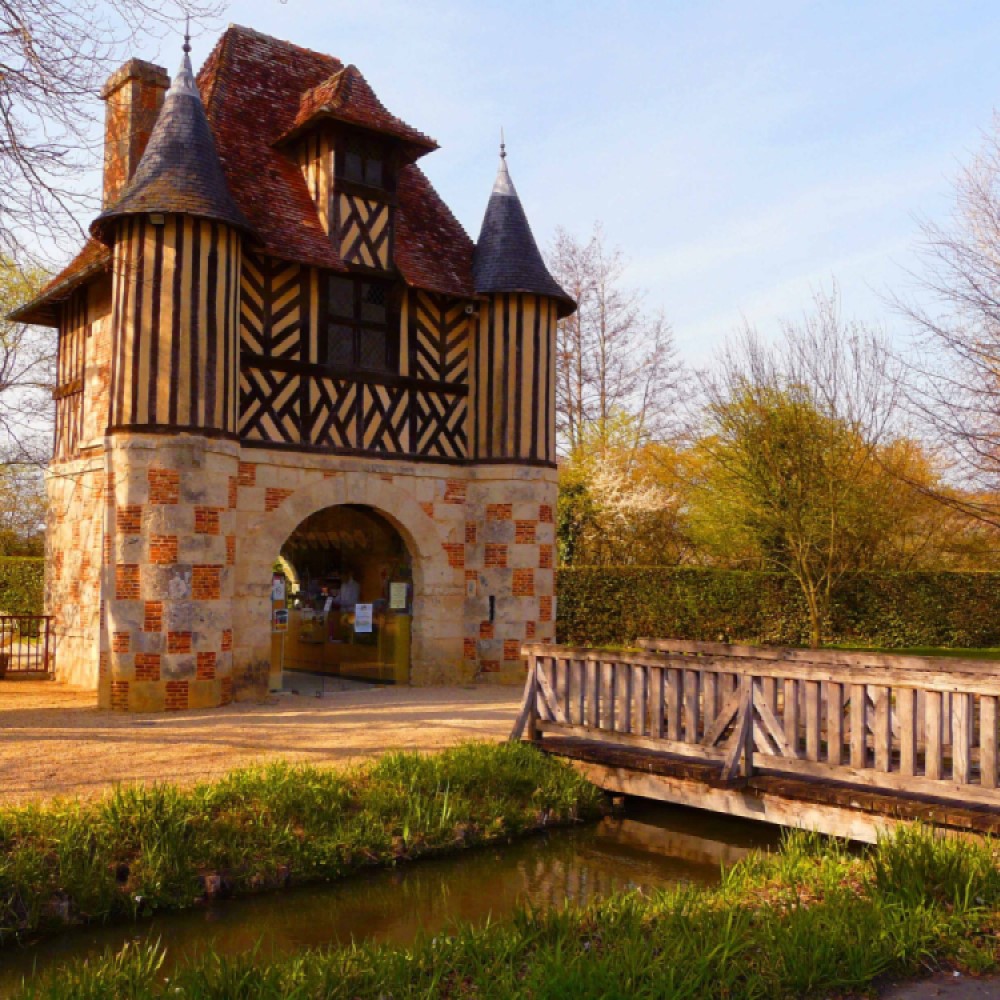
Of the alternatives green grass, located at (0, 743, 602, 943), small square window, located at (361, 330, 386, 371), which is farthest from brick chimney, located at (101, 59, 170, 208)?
green grass, located at (0, 743, 602, 943)

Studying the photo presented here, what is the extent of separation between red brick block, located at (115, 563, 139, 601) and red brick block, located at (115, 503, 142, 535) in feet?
1.28

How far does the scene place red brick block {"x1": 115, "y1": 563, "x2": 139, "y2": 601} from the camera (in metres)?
11.8

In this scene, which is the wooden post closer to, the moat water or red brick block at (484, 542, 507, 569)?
the moat water

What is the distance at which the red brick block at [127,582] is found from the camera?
11.8 metres

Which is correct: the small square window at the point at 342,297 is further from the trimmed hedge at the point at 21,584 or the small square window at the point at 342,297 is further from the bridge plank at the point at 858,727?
the trimmed hedge at the point at 21,584

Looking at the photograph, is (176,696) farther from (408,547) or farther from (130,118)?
(130,118)

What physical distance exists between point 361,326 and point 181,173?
313 centimetres

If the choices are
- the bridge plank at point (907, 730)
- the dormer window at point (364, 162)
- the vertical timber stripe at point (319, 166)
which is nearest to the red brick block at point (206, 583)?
the vertical timber stripe at point (319, 166)

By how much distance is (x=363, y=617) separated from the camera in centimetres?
1537

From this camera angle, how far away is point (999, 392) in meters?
12.9

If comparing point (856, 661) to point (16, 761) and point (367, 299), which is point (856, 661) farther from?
point (367, 299)

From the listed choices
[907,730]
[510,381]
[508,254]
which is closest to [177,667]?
[510,381]

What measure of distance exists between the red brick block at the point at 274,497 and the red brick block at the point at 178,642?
2.11m

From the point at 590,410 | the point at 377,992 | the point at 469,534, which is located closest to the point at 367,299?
the point at 469,534
